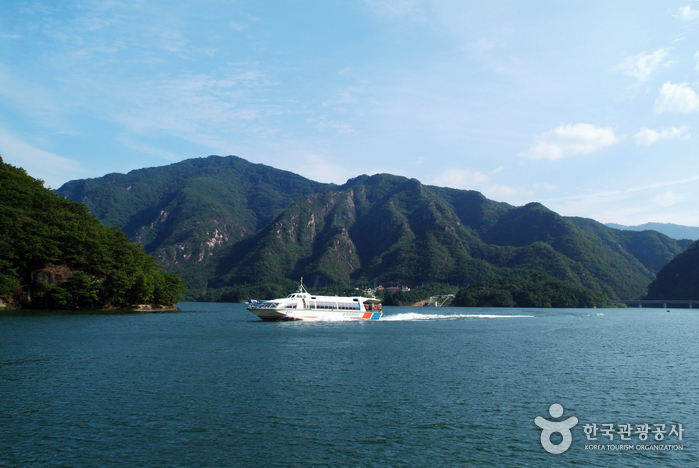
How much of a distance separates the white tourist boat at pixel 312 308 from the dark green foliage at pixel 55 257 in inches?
1214

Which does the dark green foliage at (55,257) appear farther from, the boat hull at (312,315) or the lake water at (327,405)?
the lake water at (327,405)

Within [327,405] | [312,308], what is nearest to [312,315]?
[312,308]

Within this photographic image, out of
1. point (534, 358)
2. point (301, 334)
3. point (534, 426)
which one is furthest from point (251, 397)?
point (301, 334)

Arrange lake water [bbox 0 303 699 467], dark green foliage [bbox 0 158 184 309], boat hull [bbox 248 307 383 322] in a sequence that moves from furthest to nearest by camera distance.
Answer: boat hull [bbox 248 307 383 322] → dark green foliage [bbox 0 158 184 309] → lake water [bbox 0 303 699 467]

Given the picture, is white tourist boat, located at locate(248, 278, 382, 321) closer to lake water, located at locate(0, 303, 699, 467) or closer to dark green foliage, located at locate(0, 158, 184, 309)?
dark green foliage, located at locate(0, 158, 184, 309)

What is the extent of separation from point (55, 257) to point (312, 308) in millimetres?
48280

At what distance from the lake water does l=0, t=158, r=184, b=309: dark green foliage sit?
43.8m

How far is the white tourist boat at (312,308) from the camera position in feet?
259

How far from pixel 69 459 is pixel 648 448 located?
70.1 feet

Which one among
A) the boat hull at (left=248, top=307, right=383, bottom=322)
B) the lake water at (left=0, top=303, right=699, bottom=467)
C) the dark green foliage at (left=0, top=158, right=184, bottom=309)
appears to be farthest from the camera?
the boat hull at (left=248, top=307, right=383, bottom=322)

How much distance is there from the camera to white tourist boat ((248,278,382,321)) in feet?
259

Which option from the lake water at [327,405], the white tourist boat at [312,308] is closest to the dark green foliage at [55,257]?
the white tourist boat at [312,308]

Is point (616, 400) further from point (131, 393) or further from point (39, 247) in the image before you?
point (39, 247)

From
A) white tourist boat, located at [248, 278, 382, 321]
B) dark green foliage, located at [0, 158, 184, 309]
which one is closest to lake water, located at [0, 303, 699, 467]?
white tourist boat, located at [248, 278, 382, 321]
